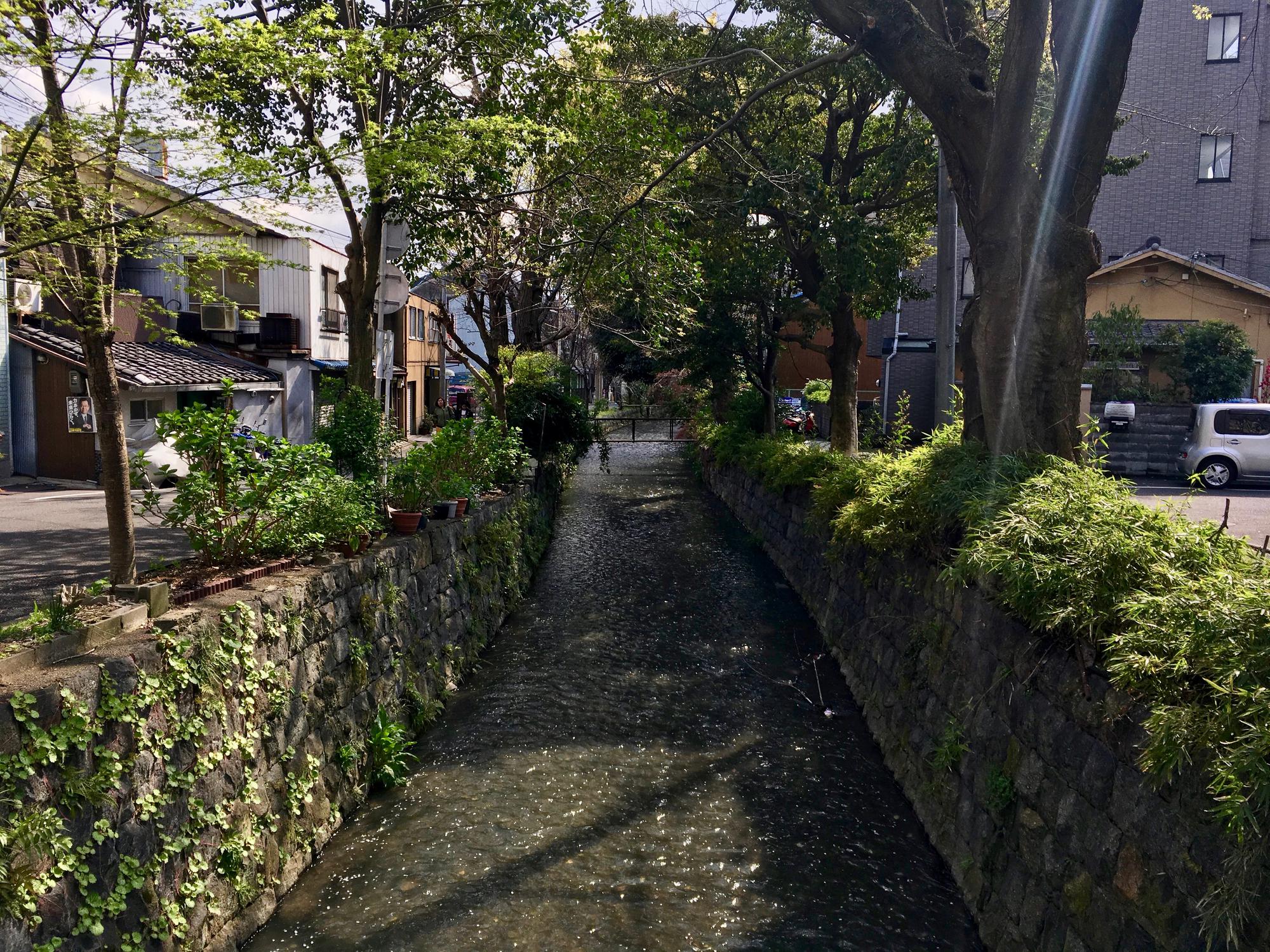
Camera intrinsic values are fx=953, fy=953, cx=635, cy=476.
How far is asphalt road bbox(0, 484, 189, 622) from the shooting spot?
875cm

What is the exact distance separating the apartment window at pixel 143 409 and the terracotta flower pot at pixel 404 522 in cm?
1293

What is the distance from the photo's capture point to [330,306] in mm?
30594

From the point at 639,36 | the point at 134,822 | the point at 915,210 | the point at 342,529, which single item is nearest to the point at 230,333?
the point at 639,36

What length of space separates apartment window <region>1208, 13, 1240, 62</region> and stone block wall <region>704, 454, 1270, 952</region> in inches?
1162

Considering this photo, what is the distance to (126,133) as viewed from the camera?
6926 mm

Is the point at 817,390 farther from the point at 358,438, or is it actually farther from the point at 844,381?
the point at 358,438

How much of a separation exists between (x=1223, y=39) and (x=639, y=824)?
111 feet

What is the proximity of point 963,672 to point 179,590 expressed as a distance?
19.4 feet

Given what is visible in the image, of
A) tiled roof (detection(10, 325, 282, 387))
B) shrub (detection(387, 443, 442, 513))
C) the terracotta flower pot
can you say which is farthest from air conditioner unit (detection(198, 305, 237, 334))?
the terracotta flower pot

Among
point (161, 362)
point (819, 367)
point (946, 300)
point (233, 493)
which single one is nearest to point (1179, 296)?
point (946, 300)

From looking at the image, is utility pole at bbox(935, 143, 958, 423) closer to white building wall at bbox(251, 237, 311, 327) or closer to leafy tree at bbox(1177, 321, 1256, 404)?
leafy tree at bbox(1177, 321, 1256, 404)

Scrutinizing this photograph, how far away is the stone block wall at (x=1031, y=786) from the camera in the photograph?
4363 millimetres

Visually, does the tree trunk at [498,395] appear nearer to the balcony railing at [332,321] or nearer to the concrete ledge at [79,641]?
the balcony railing at [332,321]

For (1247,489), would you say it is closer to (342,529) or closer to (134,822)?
(342,529)
